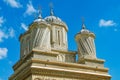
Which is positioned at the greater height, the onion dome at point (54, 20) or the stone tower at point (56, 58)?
the onion dome at point (54, 20)

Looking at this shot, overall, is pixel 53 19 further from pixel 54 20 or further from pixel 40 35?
pixel 40 35

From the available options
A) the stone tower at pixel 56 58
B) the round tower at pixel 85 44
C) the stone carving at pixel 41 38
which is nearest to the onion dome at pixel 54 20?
Answer: the stone tower at pixel 56 58

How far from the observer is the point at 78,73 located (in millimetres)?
20828

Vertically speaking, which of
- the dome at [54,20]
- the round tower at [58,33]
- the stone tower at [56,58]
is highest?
the dome at [54,20]

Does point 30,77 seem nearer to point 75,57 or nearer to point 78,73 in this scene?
point 78,73

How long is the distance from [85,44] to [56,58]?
3.15 metres

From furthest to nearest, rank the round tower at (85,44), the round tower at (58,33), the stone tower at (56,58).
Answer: the round tower at (58,33), the round tower at (85,44), the stone tower at (56,58)

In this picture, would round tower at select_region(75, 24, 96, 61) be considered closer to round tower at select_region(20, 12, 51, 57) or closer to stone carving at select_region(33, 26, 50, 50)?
round tower at select_region(20, 12, 51, 57)

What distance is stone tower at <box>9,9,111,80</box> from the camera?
20.0 m

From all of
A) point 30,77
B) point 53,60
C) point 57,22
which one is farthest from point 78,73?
point 57,22

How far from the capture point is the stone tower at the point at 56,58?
20031 mm

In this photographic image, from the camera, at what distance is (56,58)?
2100 cm

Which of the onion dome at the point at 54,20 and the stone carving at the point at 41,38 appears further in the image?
the onion dome at the point at 54,20

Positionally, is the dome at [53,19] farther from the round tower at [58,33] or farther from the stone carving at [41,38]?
the stone carving at [41,38]
